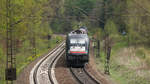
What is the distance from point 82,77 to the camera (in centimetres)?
1894

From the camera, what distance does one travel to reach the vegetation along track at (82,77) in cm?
1728

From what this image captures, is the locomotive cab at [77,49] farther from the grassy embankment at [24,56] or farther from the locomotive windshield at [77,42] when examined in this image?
Answer: the grassy embankment at [24,56]

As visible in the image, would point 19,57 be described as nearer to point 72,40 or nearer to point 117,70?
point 72,40

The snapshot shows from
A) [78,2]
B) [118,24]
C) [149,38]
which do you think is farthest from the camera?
[78,2]

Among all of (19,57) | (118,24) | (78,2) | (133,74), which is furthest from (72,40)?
(78,2)

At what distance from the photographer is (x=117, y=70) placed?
21.9 m

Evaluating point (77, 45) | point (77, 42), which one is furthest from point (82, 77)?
point (77, 42)

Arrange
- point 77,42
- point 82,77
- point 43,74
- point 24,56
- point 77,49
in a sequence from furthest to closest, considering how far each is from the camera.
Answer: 1. point 24,56
2. point 77,42
3. point 77,49
4. point 43,74
5. point 82,77

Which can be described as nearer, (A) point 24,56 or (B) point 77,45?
(B) point 77,45

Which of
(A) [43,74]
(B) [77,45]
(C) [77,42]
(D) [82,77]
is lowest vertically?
(D) [82,77]

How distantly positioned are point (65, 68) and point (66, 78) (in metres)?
3.89

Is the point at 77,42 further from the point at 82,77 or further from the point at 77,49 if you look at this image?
the point at 82,77

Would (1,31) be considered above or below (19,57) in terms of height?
above

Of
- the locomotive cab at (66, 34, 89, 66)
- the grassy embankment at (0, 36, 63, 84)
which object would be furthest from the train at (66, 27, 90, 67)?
the grassy embankment at (0, 36, 63, 84)
